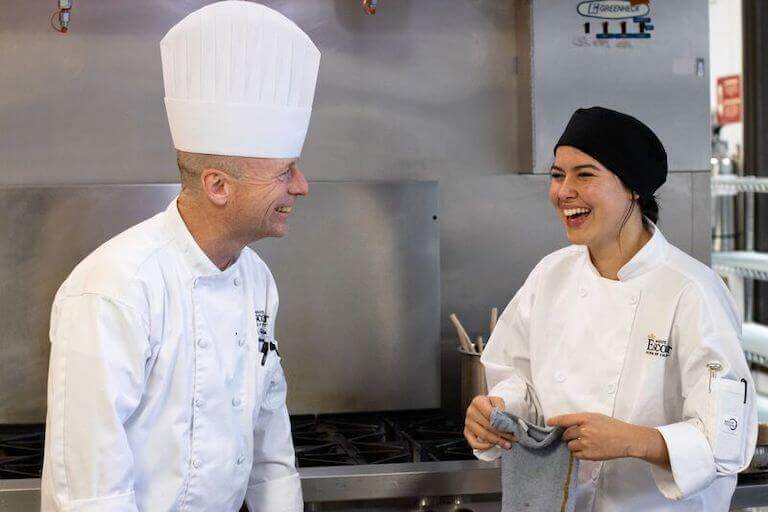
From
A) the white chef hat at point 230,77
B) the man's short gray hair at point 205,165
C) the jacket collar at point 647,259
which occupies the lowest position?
the jacket collar at point 647,259

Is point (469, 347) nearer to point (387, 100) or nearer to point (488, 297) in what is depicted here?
point (488, 297)

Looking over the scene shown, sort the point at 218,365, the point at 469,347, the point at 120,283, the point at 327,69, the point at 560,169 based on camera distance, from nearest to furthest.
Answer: the point at 120,283
the point at 218,365
the point at 560,169
the point at 469,347
the point at 327,69

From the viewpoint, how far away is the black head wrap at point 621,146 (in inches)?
70.9

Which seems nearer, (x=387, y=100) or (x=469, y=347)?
(x=469, y=347)

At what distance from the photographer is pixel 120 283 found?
156 centimetres

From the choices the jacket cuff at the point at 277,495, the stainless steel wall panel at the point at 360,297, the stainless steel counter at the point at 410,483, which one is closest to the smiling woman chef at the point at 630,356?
the stainless steel counter at the point at 410,483

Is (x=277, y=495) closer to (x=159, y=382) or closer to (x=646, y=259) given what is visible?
(x=159, y=382)

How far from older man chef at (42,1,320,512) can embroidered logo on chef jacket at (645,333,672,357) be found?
27.1 inches

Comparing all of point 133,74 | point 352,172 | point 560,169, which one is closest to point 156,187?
point 133,74

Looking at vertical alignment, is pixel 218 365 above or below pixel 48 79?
below

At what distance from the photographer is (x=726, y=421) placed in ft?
5.44

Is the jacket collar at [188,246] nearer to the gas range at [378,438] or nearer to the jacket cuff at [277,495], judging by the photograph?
the jacket cuff at [277,495]

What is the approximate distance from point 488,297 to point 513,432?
1.12 meters

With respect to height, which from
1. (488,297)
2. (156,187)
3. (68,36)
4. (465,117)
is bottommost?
(488,297)
